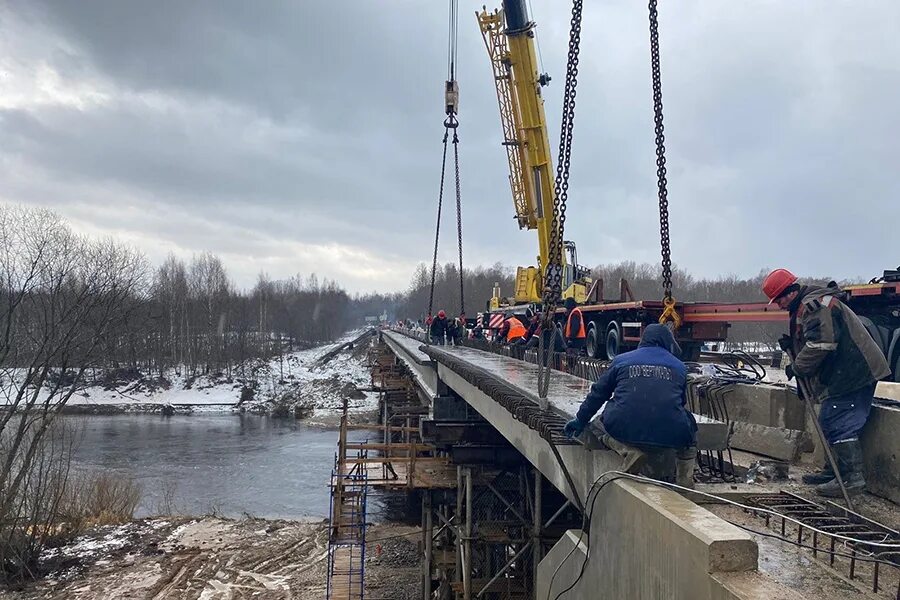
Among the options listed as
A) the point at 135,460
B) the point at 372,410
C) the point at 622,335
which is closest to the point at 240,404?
the point at 372,410

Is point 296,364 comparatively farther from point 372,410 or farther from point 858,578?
point 858,578

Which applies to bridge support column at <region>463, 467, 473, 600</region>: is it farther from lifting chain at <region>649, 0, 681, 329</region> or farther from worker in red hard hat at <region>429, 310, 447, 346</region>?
worker in red hard hat at <region>429, 310, 447, 346</region>

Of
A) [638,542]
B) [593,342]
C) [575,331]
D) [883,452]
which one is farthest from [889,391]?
[575,331]

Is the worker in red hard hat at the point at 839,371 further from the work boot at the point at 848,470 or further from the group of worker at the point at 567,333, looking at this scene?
the group of worker at the point at 567,333

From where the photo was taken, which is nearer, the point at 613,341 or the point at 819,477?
the point at 819,477

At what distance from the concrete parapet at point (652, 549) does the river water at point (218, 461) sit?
17966 mm

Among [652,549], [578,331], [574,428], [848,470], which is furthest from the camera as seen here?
[578,331]

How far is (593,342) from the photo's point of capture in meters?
13.8

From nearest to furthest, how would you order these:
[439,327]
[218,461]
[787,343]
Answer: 1. [787,343]
2. [439,327]
3. [218,461]

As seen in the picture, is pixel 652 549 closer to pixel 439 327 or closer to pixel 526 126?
pixel 526 126

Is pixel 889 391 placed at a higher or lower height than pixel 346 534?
higher

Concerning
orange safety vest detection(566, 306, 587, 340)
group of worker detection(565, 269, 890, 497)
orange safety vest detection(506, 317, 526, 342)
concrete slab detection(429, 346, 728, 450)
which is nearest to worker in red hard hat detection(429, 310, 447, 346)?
orange safety vest detection(506, 317, 526, 342)

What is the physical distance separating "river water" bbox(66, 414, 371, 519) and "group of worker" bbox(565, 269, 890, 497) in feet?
60.1

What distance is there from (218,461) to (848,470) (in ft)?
92.8
